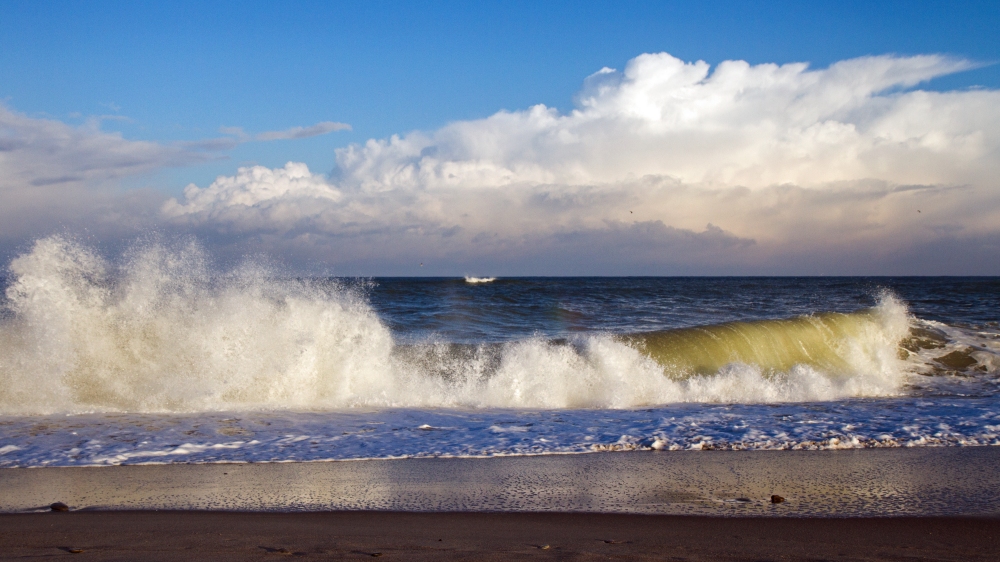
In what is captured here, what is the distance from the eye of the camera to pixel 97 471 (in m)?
5.14

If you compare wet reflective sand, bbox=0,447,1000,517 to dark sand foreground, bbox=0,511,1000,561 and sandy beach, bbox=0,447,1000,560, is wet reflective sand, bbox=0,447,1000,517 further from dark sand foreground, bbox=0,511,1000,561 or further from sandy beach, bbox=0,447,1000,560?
dark sand foreground, bbox=0,511,1000,561

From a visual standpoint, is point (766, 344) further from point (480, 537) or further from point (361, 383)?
point (480, 537)

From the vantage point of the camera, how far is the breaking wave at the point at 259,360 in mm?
8500

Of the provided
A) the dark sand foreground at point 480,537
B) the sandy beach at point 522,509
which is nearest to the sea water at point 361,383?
the sandy beach at point 522,509

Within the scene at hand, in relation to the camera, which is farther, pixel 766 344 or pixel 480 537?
pixel 766 344

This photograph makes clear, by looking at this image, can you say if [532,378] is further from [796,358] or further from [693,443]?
[796,358]

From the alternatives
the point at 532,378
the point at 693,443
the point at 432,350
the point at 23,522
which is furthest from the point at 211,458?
the point at 432,350

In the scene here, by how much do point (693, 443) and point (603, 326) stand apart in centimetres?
1084

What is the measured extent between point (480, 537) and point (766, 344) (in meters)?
11.0

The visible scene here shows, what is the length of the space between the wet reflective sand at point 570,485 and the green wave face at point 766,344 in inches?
224

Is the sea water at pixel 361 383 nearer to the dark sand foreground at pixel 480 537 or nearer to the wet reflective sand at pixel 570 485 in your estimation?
the wet reflective sand at pixel 570 485

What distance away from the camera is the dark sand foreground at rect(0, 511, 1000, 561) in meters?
3.44

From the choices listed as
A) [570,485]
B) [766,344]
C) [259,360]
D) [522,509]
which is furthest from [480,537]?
[766,344]

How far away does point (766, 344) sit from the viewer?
1330cm
